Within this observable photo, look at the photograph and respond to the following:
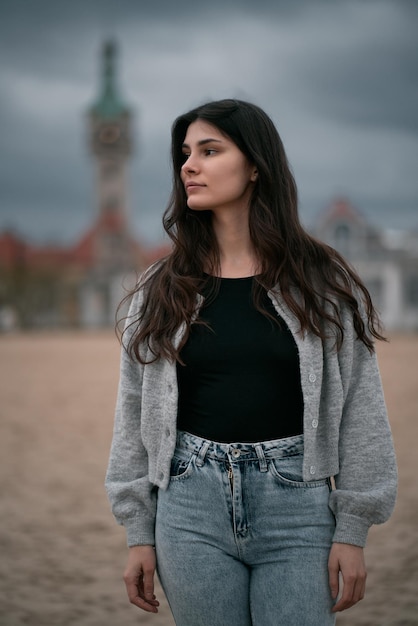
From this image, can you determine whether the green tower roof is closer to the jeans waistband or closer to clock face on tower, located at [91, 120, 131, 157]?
clock face on tower, located at [91, 120, 131, 157]

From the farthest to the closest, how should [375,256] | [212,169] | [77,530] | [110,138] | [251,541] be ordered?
[110,138] < [375,256] < [77,530] < [212,169] < [251,541]

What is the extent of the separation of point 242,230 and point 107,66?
287 ft

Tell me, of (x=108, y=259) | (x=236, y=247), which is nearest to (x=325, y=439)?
(x=236, y=247)

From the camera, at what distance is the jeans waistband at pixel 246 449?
201 cm

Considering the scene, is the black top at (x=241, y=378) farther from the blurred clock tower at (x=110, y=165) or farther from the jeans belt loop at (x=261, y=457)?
the blurred clock tower at (x=110, y=165)

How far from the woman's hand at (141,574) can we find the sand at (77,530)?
2.56 metres

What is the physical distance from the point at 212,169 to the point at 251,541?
0.99 metres

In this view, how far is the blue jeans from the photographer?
1.97m

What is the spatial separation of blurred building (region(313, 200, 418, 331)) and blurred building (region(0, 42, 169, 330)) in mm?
10472

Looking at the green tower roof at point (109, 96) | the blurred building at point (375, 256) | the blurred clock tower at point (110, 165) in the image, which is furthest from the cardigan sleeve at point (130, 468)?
the green tower roof at point (109, 96)

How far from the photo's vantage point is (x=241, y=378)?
2.05 m

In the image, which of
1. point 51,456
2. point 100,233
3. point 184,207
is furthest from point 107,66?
point 184,207

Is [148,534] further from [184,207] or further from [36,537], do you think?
[36,537]

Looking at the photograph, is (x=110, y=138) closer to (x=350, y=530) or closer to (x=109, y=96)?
(x=109, y=96)
